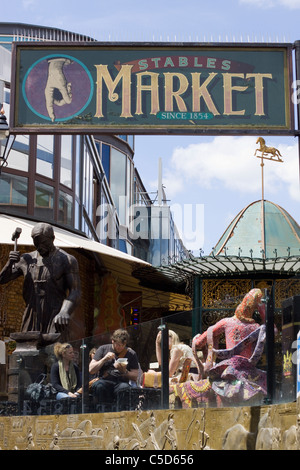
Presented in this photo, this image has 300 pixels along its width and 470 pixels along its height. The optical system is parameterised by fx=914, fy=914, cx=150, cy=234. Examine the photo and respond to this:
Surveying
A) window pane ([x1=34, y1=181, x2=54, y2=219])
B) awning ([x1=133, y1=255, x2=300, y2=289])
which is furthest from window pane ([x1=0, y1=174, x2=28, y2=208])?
awning ([x1=133, y1=255, x2=300, y2=289])

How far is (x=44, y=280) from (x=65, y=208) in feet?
37.8

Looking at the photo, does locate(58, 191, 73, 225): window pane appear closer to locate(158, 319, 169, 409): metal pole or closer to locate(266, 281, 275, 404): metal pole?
locate(158, 319, 169, 409): metal pole

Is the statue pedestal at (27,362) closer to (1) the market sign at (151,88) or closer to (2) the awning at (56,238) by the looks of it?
(1) the market sign at (151,88)

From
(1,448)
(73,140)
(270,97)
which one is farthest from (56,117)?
(73,140)

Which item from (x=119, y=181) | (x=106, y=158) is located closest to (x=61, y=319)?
(x=106, y=158)

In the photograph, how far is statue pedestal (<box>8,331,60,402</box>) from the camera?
12211 millimetres

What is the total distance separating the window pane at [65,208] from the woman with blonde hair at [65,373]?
1219cm

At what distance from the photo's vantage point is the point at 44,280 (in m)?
13.0

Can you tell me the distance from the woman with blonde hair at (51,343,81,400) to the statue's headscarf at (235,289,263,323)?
266 cm

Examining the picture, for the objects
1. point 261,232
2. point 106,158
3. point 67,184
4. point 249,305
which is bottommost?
point 249,305

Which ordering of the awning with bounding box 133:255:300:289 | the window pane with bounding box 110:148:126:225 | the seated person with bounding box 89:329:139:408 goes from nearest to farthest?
1. the seated person with bounding box 89:329:139:408
2. the awning with bounding box 133:255:300:289
3. the window pane with bounding box 110:148:126:225

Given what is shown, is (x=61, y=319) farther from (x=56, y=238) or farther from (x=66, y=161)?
(x=66, y=161)

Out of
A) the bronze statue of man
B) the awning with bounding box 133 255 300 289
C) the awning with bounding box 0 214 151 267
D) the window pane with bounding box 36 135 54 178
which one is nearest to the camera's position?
the bronze statue of man

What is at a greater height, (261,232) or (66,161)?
(66,161)
